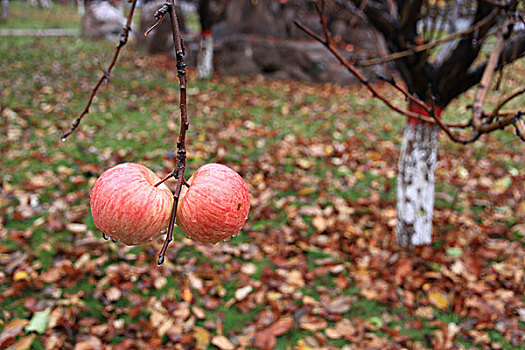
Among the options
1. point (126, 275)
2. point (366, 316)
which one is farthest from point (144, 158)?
point (366, 316)

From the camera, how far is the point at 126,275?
3352 mm

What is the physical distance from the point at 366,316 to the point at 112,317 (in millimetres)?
1846

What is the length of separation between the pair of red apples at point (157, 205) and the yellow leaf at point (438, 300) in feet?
9.24

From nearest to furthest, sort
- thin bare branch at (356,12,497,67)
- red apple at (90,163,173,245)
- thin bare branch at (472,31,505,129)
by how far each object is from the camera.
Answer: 1. red apple at (90,163,173,245)
2. thin bare branch at (472,31,505,129)
3. thin bare branch at (356,12,497,67)

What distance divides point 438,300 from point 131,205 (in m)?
3.02

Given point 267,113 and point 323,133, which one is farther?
point 267,113

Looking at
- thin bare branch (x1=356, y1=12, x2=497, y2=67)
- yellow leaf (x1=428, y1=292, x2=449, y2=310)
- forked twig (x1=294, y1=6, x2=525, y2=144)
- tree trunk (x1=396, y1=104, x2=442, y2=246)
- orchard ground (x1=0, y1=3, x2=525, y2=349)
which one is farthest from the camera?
tree trunk (x1=396, y1=104, x2=442, y2=246)

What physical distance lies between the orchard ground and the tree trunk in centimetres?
20

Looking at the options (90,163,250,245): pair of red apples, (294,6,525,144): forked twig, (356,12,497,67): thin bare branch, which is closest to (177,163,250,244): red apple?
(90,163,250,245): pair of red apples

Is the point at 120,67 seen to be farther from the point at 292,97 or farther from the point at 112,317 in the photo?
the point at 112,317

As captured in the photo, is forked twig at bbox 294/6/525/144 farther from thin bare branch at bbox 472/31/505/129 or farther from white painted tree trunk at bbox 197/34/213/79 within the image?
white painted tree trunk at bbox 197/34/213/79

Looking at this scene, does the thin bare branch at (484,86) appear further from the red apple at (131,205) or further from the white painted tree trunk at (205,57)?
the white painted tree trunk at (205,57)

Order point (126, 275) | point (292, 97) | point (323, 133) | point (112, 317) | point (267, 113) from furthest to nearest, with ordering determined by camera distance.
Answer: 1. point (292, 97)
2. point (267, 113)
3. point (323, 133)
4. point (126, 275)
5. point (112, 317)

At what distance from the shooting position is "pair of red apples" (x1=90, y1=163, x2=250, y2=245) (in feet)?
2.76
